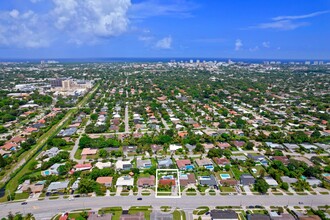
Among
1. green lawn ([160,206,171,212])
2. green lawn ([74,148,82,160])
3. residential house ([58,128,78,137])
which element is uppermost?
residential house ([58,128,78,137])

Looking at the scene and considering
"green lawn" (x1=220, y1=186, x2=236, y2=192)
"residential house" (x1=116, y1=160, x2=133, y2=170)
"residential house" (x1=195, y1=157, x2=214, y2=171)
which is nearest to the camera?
"green lawn" (x1=220, y1=186, x2=236, y2=192)

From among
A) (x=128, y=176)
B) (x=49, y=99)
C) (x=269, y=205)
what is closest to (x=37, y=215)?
(x=128, y=176)

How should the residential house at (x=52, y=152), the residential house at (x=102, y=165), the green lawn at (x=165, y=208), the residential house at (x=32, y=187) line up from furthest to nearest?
the residential house at (x=52, y=152), the residential house at (x=102, y=165), the residential house at (x=32, y=187), the green lawn at (x=165, y=208)

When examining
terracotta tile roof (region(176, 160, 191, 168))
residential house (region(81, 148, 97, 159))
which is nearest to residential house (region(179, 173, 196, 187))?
terracotta tile roof (region(176, 160, 191, 168))

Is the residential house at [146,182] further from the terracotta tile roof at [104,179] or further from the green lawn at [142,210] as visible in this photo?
the green lawn at [142,210]

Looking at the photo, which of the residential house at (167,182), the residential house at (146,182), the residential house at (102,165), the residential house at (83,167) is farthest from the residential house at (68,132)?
the residential house at (167,182)

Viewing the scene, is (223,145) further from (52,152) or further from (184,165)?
(52,152)

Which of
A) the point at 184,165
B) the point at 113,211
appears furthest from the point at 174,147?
the point at 113,211

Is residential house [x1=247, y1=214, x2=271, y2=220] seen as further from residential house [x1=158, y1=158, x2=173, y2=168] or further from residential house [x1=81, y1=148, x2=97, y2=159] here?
residential house [x1=81, y1=148, x2=97, y2=159]
